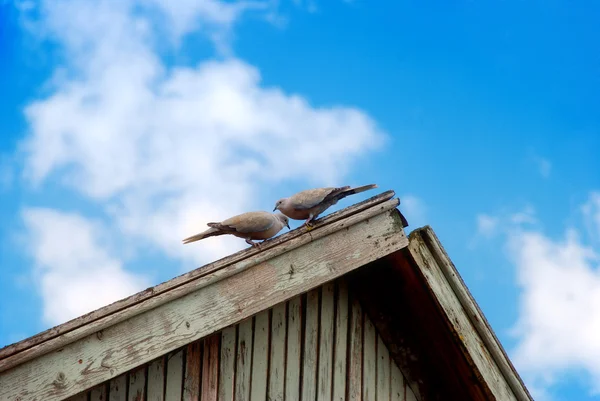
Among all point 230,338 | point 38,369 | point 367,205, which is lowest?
point 38,369

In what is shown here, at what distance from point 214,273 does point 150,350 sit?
1.75 ft

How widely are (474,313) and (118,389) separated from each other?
7.59ft

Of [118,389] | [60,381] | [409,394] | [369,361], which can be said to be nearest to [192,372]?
[118,389]

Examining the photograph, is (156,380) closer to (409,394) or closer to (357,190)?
(357,190)

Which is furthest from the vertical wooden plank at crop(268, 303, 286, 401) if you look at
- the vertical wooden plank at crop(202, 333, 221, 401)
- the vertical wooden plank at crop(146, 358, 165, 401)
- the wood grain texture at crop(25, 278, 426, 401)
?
the vertical wooden plank at crop(146, 358, 165, 401)

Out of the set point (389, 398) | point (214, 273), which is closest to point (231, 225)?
point (214, 273)

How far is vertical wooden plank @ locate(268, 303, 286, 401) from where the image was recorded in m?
4.63

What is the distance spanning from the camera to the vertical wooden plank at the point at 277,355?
463cm

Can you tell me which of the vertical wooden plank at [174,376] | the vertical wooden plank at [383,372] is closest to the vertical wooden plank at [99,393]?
the vertical wooden plank at [174,376]

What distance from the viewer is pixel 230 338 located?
4.51 metres

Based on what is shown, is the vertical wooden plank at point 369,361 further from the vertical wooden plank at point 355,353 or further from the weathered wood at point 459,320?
the weathered wood at point 459,320

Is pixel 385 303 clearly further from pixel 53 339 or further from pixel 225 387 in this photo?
pixel 53 339

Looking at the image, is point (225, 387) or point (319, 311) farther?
point (319, 311)

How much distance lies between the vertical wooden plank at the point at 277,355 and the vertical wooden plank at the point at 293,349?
0.14 ft
